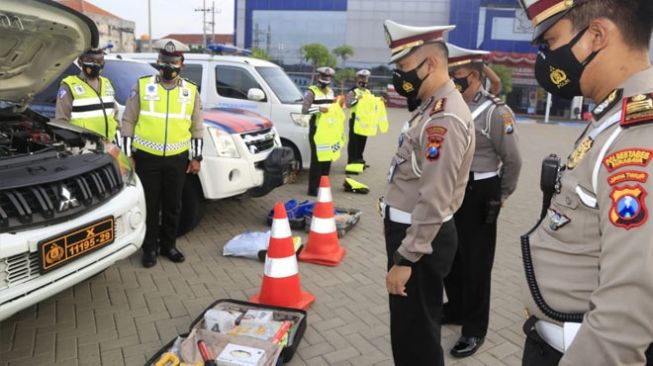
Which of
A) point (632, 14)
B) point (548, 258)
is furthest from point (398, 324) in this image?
point (632, 14)

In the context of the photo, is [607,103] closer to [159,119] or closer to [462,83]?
[462,83]

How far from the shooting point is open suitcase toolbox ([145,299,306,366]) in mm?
2707

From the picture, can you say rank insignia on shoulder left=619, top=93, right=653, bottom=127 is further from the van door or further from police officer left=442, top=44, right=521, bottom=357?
the van door

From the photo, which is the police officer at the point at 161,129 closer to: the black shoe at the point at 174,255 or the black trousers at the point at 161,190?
the black trousers at the point at 161,190

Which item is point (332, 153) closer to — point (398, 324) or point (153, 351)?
point (153, 351)

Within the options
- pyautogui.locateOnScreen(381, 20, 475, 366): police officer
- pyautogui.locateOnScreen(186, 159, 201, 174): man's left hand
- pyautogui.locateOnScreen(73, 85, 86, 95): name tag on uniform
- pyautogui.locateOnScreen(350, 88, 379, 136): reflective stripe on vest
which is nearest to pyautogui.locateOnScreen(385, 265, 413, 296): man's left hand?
pyautogui.locateOnScreen(381, 20, 475, 366): police officer

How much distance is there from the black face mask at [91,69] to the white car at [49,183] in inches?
39.1

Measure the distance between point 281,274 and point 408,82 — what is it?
1825 millimetres

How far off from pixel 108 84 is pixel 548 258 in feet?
15.9

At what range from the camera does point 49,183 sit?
2797mm

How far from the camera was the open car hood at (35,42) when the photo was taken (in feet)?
10.0

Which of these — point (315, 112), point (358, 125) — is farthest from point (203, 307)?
point (358, 125)

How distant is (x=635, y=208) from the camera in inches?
42.9

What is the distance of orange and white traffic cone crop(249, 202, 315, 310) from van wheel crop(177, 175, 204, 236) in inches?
62.3
